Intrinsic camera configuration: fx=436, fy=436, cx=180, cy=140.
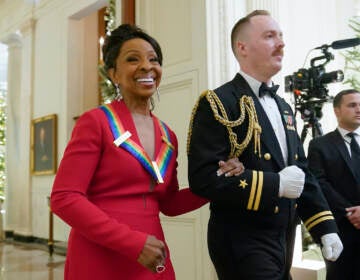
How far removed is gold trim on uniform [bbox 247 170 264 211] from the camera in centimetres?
153

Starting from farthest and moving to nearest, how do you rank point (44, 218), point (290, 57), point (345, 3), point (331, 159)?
1. point (44, 218)
2. point (345, 3)
3. point (290, 57)
4. point (331, 159)

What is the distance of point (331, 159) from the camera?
3.00 metres

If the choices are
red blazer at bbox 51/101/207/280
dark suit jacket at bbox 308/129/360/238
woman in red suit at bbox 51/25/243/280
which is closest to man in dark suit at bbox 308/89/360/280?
dark suit jacket at bbox 308/129/360/238

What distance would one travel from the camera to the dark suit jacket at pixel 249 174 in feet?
5.04

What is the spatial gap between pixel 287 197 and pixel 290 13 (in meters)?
3.20

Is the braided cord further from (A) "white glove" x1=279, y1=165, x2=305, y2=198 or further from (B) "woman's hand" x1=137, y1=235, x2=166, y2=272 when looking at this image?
(B) "woman's hand" x1=137, y1=235, x2=166, y2=272

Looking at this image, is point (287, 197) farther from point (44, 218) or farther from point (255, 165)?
point (44, 218)

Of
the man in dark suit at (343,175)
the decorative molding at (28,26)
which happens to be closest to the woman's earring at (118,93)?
the man in dark suit at (343,175)

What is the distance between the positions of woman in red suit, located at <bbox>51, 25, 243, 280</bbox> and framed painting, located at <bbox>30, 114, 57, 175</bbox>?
6.41 meters

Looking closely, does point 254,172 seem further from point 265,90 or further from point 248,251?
point 265,90

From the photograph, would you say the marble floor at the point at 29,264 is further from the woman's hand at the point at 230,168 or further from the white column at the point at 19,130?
the woman's hand at the point at 230,168

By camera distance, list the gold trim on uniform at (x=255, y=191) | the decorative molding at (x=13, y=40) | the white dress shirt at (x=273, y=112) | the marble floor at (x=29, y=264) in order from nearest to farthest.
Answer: the gold trim on uniform at (x=255, y=191) → the white dress shirt at (x=273, y=112) → the marble floor at (x=29, y=264) → the decorative molding at (x=13, y=40)

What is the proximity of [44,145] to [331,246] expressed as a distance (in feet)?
22.9

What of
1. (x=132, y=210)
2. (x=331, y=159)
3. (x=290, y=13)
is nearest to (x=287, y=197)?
(x=132, y=210)
